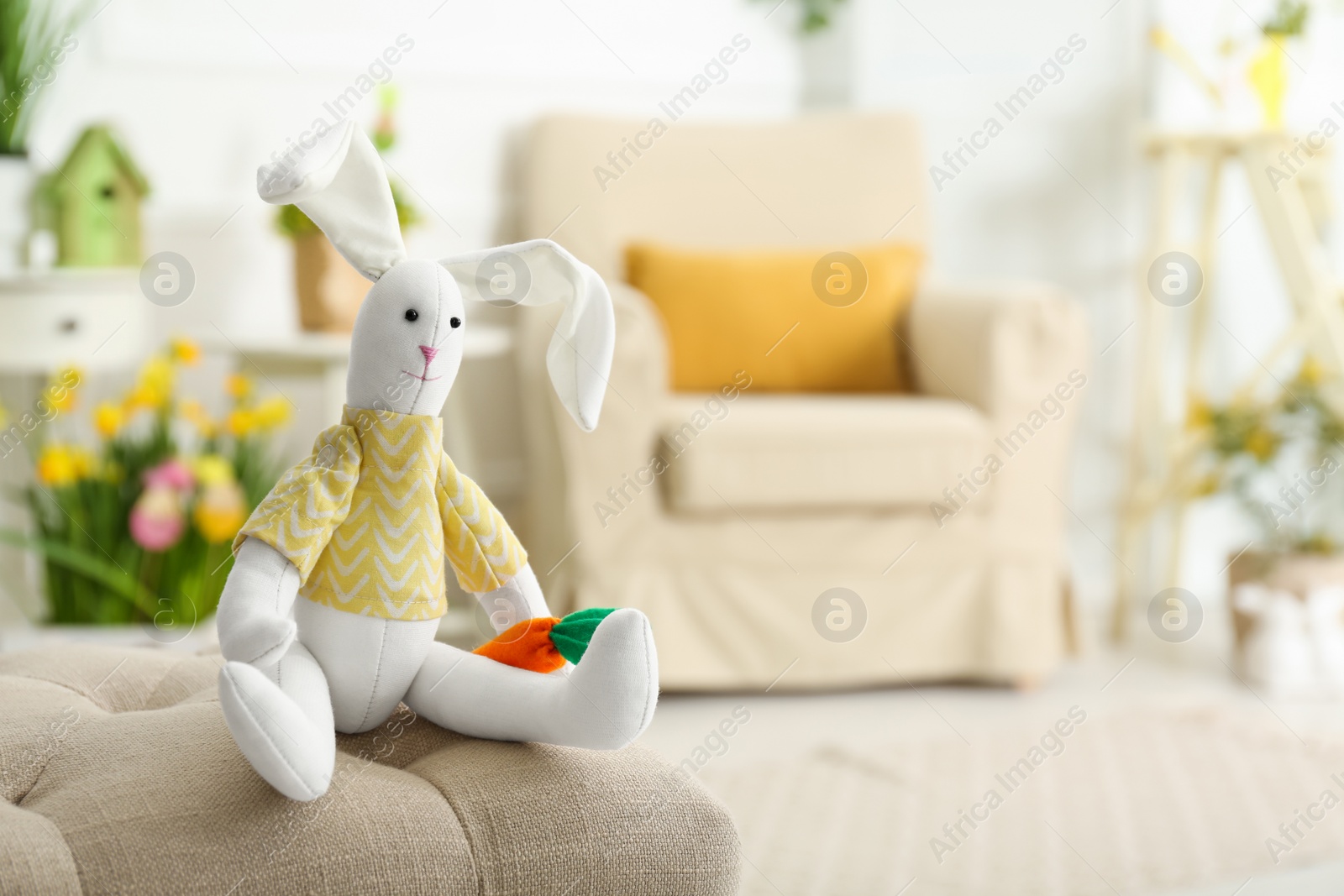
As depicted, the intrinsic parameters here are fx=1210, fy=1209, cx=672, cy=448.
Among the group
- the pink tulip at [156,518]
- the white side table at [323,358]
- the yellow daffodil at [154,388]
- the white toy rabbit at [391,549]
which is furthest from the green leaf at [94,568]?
the white toy rabbit at [391,549]

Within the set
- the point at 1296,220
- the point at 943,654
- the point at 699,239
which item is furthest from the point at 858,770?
the point at 1296,220

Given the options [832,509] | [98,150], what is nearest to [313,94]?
[98,150]

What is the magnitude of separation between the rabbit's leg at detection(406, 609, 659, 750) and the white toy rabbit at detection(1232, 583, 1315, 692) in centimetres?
175

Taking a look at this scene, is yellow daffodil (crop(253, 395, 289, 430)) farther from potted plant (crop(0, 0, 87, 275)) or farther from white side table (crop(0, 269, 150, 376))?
potted plant (crop(0, 0, 87, 275))

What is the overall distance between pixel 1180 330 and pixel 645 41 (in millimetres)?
1360

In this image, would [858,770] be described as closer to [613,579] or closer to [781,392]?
[613,579]

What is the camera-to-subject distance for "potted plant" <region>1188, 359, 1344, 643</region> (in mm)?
2135

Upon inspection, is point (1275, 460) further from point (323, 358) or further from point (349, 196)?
point (349, 196)

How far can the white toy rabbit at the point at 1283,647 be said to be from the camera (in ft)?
6.87

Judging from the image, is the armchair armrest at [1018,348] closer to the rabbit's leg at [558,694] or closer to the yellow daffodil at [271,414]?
the yellow daffodil at [271,414]

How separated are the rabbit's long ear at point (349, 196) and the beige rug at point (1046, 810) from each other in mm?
826

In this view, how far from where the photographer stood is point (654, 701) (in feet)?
2.31

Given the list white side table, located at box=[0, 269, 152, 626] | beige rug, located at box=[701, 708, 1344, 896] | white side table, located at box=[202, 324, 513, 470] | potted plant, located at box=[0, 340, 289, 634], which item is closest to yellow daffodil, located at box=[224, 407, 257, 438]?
potted plant, located at box=[0, 340, 289, 634]

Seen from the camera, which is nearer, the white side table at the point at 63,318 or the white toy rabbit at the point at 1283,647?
the white side table at the point at 63,318
